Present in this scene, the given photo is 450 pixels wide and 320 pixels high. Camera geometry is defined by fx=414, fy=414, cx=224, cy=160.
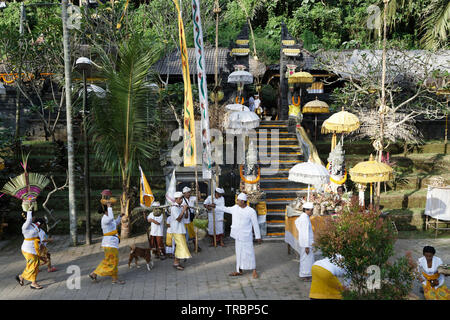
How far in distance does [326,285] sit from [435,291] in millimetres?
1877

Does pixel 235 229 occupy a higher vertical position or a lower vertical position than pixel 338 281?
higher

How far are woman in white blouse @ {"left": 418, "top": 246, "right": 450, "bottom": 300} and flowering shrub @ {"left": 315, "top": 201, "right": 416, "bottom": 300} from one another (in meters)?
1.12

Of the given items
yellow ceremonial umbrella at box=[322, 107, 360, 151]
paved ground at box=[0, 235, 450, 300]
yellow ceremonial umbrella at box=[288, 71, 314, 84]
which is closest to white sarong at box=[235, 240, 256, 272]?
paved ground at box=[0, 235, 450, 300]

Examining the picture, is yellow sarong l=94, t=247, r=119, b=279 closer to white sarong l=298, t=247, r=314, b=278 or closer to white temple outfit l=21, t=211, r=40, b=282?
white temple outfit l=21, t=211, r=40, b=282

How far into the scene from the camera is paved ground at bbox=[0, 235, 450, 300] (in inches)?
283

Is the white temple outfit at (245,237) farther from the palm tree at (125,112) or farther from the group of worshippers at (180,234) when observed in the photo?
the palm tree at (125,112)

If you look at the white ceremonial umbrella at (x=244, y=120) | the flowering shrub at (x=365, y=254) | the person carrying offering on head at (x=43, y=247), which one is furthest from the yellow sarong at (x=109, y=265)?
the white ceremonial umbrella at (x=244, y=120)

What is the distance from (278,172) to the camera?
41.5 ft

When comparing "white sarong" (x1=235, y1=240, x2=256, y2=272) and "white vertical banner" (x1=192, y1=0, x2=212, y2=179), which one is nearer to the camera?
"white sarong" (x1=235, y1=240, x2=256, y2=272)

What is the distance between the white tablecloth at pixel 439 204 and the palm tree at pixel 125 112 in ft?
25.3

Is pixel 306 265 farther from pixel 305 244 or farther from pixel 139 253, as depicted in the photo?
pixel 139 253

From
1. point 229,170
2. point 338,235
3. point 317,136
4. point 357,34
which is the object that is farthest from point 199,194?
point 357,34

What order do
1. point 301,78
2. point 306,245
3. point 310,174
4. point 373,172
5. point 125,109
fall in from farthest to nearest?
point 301,78 → point 125,109 → point 373,172 → point 310,174 → point 306,245

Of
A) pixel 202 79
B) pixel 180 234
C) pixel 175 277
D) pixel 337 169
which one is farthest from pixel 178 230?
pixel 337 169
